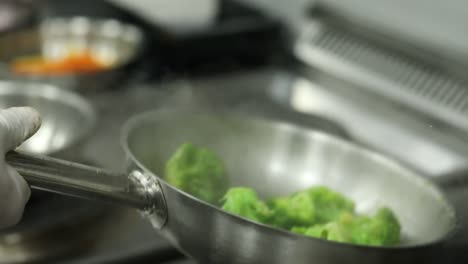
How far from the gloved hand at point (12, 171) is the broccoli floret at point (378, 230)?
13.8 inches

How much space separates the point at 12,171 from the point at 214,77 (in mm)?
1073

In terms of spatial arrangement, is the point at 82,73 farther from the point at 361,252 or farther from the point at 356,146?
the point at 361,252

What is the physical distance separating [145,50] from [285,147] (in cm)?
81

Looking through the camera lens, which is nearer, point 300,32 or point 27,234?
point 27,234

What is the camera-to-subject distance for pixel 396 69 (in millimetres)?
1364

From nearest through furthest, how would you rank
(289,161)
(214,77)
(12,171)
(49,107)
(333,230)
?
(12,171) < (333,230) < (289,161) < (49,107) < (214,77)

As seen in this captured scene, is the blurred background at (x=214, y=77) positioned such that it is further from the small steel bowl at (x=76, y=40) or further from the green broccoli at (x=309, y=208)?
the green broccoli at (x=309, y=208)

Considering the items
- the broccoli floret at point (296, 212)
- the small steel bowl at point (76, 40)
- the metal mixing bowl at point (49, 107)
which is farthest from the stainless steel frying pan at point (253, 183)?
the small steel bowl at point (76, 40)

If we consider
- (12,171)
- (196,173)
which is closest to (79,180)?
(12,171)

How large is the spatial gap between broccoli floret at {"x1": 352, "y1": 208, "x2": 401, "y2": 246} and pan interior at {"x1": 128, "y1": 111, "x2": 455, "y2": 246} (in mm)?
38

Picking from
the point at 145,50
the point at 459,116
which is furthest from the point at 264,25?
the point at 459,116

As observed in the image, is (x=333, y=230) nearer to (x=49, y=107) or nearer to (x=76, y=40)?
(x=49, y=107)

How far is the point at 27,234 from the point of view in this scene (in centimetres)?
93

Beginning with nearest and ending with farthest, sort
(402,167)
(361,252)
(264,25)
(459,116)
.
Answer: (361,252)
(402,167)
(459,116)
(264,25)
